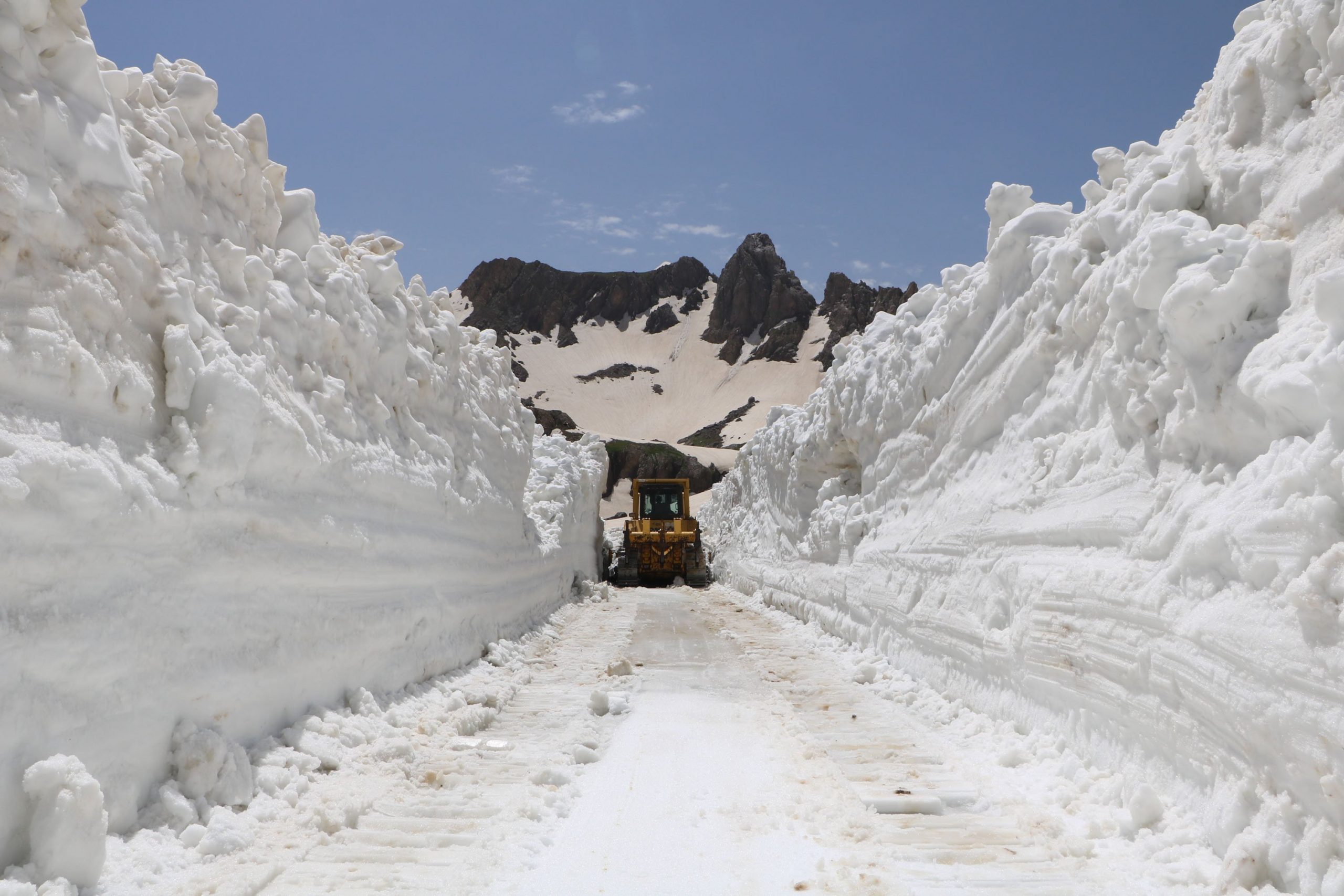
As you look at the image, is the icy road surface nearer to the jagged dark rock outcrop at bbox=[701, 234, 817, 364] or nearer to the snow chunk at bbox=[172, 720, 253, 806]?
the snow chunk at bbox=[172, 720, 253, 806]

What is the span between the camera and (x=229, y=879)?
108 inches

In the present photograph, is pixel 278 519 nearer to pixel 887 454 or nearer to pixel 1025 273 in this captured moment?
pixel 1025 273

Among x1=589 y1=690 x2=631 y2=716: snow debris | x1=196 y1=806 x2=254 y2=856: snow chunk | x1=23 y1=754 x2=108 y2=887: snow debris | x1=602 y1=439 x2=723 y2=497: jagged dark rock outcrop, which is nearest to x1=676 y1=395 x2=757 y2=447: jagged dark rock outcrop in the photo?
x1=602 y1=439 x2=723 y2=497: jagged dark rock outcrop

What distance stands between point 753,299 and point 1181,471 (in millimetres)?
95835

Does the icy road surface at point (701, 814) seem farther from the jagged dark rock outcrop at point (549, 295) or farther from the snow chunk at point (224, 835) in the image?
the jagged dark rock outcrop at point (549, 295)

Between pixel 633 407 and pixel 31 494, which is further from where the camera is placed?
pixel 633 407

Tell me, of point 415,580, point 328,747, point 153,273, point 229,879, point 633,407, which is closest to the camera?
point 229,879

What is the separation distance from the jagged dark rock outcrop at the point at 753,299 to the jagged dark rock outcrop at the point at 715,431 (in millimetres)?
11444

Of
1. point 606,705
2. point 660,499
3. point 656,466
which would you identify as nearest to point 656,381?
point 656,466

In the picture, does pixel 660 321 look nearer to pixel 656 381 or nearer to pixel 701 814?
pixel 656 381

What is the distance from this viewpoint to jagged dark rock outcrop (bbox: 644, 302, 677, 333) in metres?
104

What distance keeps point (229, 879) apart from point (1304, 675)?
11.4 feet

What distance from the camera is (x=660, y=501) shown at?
21266 millimetres

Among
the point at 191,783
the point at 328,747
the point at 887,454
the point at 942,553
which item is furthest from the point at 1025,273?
the point at 191,783
